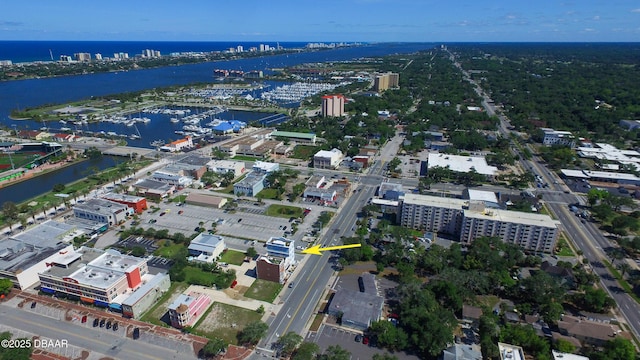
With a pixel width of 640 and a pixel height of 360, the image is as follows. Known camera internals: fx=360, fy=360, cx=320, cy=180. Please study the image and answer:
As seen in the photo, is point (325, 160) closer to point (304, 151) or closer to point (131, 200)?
point (304, 151)

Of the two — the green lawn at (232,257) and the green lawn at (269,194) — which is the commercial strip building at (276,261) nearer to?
the green lawn at (232,257)

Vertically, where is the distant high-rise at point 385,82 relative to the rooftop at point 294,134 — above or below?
above

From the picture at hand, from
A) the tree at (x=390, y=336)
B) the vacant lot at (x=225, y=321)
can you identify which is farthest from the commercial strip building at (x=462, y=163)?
the vacant lot at (x=225, y=321)

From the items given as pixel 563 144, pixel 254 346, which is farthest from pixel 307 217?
pixel 563 144

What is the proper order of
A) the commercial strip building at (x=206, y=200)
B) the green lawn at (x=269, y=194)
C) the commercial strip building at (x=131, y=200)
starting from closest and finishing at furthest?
the commercial strip building at (x=131, y=200) < the commercial strip building at (x=206, y=200) < the green lawn at (x=269, y=194)

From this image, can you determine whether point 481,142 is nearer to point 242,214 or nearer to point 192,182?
point 242,214

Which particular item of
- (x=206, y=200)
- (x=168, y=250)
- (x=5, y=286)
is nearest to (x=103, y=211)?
(x=168, y=250)

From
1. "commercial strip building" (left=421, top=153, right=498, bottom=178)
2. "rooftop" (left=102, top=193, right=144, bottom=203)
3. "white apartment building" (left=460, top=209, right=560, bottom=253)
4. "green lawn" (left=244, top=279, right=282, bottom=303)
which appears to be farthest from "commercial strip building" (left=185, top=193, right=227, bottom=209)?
"commercial strip building" (left=421, top=153, right=498, bottom=178)
